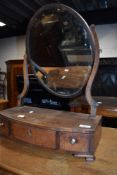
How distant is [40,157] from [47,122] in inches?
6.5

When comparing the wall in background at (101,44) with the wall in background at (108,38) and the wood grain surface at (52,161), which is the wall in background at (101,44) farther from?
the wood grain surface at (52,161)

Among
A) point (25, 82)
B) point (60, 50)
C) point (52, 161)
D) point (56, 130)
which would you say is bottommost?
point (52, 161)

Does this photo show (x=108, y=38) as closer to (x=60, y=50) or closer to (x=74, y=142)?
(x=60, y=50)

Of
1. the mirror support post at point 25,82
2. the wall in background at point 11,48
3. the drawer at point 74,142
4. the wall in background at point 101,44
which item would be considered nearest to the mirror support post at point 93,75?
the drawer at point 74,142

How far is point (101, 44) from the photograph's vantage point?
2.99 meters

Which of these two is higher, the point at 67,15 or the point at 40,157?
Answer: the point at 67,15

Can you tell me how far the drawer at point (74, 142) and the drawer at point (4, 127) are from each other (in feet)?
1.11

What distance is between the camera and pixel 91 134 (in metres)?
0.81

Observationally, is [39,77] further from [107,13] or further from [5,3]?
[107,13]

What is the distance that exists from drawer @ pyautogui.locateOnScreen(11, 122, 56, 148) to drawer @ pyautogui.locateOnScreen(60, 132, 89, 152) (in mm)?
45

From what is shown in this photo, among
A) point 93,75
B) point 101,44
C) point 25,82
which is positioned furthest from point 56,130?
point 101,44

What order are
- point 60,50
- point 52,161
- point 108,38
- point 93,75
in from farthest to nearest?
point 108,38 < point 60,50 < point 93,75 < point 52,161

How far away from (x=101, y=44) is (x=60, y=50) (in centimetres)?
198

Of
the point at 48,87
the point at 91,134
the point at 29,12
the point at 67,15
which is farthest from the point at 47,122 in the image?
the point at 29,12
